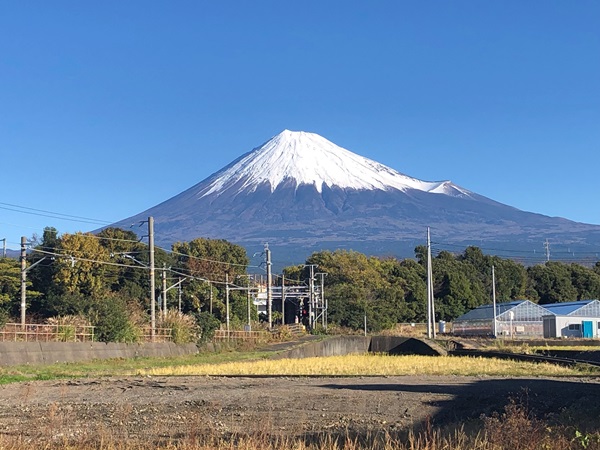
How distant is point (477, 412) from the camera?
13.6 meters

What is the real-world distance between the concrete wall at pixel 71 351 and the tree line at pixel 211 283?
108 cm

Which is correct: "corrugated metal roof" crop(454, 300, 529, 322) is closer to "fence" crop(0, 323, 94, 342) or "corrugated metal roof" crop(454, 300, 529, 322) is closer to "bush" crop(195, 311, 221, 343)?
"bush" crop(195, 311, 221, 343)

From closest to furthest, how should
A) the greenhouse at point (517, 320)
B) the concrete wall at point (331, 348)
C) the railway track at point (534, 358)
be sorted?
the railway track at point (534, 358) → the concrete wall at point (331, 348) → the greenhouse at point (517, 320)

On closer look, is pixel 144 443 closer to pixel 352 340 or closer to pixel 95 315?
pixel 95 315

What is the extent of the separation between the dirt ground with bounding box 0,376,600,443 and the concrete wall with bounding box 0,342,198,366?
813cm

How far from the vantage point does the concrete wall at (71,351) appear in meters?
28.3

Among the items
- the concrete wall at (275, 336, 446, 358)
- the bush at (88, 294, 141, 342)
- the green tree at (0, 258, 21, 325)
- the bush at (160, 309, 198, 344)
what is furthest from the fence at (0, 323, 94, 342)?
the green tree at (0, 258, 21, 325)

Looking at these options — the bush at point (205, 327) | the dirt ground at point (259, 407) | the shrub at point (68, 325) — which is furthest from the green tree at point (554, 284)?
the dirt ground at point (259, 407)

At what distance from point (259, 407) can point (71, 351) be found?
18696 millimetres

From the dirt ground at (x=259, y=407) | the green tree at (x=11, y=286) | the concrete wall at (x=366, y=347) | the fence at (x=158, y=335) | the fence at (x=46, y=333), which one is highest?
the green tree at (x=11, y=286)

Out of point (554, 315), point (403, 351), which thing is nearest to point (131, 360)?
point (403, 351)

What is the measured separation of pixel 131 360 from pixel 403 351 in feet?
75.4

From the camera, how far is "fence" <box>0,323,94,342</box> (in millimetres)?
31797

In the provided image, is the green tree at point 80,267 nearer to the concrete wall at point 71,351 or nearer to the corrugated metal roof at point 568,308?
the concrete wall at point 71,351
